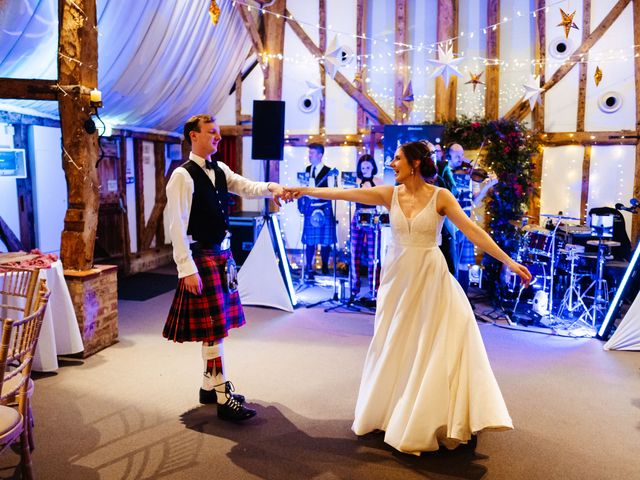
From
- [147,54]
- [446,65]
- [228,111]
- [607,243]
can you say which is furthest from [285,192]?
[228,111]

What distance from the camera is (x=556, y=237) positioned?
5.54m

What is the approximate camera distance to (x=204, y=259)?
10.1 ft

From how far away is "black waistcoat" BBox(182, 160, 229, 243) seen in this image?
298 centimetres

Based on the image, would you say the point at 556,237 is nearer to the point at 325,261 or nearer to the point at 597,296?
the point at 597,296

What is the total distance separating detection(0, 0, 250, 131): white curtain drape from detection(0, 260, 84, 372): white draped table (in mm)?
2394

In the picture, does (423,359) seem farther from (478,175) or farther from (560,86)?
(560,86)

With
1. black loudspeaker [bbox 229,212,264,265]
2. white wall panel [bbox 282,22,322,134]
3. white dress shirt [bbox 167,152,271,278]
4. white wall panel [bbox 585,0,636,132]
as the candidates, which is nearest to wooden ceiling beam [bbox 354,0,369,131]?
white wall panel [bbox 282,22,322,134]

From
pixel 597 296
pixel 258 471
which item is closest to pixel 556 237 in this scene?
pixel 597 296

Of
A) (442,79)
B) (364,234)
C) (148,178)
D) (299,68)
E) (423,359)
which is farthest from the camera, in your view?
(148,178)

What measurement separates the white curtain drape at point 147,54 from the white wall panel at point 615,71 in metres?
5.12

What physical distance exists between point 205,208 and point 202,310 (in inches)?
22.7

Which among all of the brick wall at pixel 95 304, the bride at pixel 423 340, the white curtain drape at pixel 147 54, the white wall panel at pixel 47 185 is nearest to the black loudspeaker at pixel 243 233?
the white curtain drape at pixel 147 54

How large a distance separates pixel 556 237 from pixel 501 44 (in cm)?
367

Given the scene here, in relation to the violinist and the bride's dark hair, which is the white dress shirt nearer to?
the bride's dark hair
